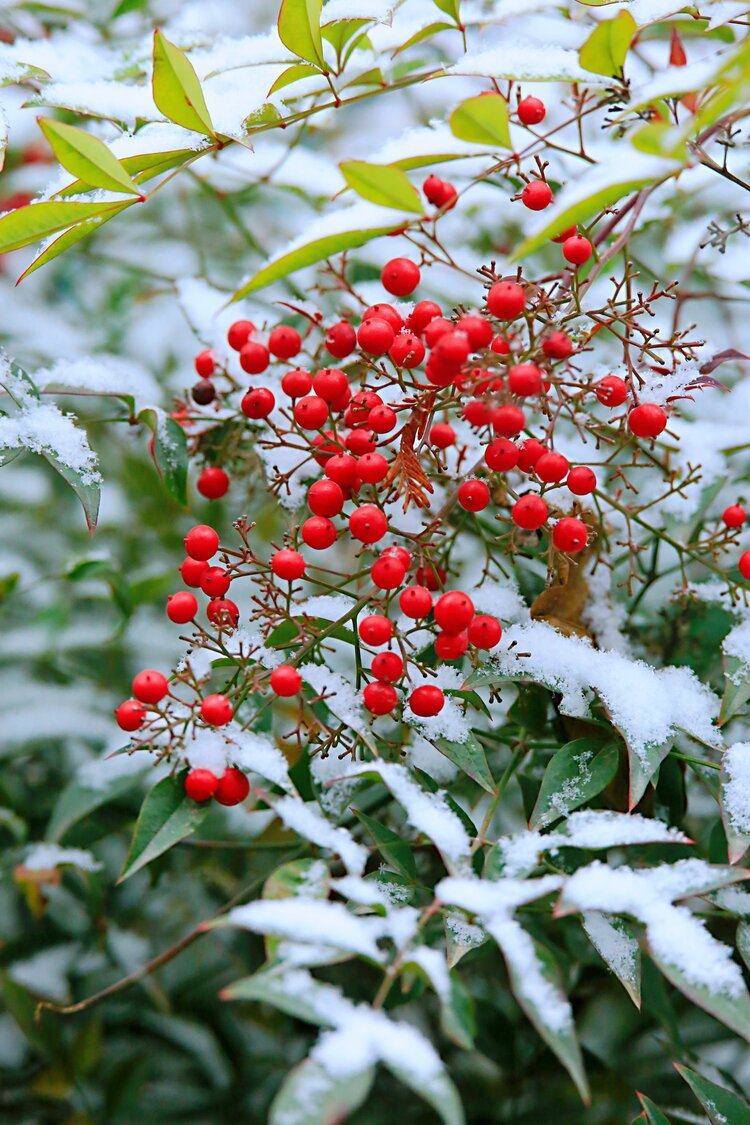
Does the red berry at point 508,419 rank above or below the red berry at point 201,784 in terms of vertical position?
above

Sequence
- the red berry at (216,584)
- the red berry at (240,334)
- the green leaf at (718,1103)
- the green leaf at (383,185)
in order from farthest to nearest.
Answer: the red berry at (240,334) → the red berry at (216,584) → the green leaf at (718,1103) → the green leaf at (383,185)

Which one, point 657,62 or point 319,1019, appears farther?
point 657,62

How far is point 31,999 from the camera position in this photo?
1172 millimetres

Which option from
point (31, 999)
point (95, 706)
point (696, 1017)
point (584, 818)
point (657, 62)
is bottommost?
point (696, 1017)

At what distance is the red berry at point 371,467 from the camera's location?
79 cm

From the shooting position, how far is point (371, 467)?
0.79 m

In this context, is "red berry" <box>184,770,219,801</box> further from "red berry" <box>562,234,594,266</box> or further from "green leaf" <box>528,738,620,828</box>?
Result: "red berry" <box>562,234,594,266</box>

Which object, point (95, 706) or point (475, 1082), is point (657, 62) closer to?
point (95, 706)

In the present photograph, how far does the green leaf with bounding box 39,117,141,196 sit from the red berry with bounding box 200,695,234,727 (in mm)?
398

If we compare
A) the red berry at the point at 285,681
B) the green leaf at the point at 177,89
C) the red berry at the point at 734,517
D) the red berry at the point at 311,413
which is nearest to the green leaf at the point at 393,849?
the red berry at the point at 285,681

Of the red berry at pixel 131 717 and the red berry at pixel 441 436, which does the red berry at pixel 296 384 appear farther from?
the red berry at pixel 131 717

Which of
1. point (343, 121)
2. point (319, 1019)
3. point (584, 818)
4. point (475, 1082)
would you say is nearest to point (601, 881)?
point (584, 818)

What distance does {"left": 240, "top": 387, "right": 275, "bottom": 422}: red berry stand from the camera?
917mm

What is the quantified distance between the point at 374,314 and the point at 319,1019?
53 centimetres
